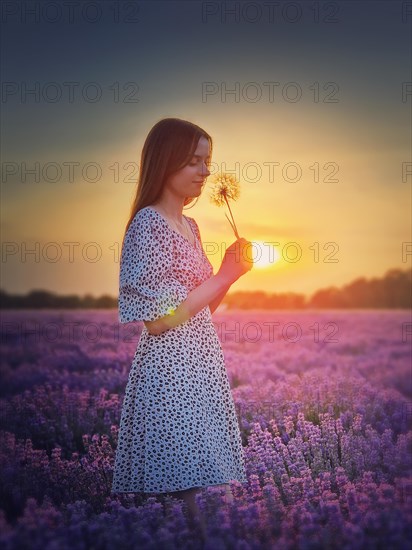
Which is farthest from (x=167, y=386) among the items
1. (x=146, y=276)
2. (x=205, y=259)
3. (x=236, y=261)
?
(x=205, y=259)

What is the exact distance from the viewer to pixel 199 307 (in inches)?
139

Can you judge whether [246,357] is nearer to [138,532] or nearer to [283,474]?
[283,474]

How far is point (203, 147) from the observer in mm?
3766

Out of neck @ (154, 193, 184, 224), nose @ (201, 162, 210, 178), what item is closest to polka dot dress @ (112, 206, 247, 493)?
neck @ (154, 193, 184, 224)

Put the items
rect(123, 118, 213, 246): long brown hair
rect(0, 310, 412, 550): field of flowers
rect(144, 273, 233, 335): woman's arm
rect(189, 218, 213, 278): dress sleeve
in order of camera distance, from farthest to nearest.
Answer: rect(189, 218, 213, 278): dress sleeve
rect(123, 118, 213, 246): long brown hair
rect(144, 273, 233, 335): woman's arm
rect(0, 310, 412, 550): field of flowers

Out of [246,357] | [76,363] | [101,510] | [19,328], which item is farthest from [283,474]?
[19,328]

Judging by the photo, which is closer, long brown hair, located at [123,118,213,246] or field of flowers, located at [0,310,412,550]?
field of flowers, located at [0,310,412,550]

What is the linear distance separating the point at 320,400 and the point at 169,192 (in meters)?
2.65

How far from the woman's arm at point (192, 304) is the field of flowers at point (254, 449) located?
71 cm

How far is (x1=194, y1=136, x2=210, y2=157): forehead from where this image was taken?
3747 mm

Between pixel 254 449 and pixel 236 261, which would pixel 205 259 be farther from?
pixel 254 449

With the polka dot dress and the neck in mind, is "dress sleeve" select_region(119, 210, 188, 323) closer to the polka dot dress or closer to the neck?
the polka dot dress

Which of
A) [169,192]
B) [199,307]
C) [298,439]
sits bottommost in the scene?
[298,439]

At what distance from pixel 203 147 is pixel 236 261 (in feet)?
1.94
